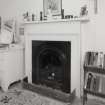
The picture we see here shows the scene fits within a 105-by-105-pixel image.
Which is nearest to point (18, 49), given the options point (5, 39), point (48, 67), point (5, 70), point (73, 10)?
point (5, 39)

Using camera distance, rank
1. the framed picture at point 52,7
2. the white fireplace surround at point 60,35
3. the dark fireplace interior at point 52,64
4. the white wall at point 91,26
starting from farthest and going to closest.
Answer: the framed picture at point 52,7
the dark fireplace interior at point 52,64
the white fireplace surround at point 60,35
the white wall at point 91,26

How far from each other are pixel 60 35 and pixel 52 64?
0.60 metres

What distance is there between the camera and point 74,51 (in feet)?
7.91

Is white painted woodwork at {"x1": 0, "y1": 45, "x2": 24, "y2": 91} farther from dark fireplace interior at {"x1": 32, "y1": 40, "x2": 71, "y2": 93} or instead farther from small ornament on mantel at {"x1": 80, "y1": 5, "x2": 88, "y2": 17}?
small ornament on mantel at {"x1": 80, "y1": 5, "x2": 88, "y2": 17}

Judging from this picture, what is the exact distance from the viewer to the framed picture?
2.63m

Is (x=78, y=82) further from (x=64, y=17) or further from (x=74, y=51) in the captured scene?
(x=64, y=17)

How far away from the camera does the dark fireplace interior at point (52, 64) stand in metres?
2.49

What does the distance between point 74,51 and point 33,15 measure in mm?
1258

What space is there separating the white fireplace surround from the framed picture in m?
0.25

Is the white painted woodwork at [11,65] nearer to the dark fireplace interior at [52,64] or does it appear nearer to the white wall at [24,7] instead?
the dark fireplace interior at [52,64]

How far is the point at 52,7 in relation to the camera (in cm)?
270

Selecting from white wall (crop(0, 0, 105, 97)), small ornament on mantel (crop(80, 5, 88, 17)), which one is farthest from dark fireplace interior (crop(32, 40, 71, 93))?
small ornament on mantel (crop(80, 5, 88, 17))

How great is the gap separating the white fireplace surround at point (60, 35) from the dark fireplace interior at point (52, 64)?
9 centimetres

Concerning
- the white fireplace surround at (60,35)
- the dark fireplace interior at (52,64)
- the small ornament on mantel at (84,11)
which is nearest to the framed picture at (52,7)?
the white fireplace surround at (60,35)
